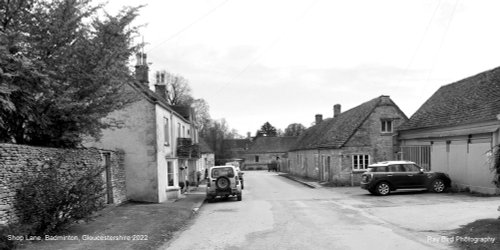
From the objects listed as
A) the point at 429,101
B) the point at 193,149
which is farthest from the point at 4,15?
the point at 429,101

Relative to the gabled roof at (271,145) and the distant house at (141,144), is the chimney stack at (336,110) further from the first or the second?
the gabled roof at (271,145)

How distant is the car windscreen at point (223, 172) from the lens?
73.5 feet

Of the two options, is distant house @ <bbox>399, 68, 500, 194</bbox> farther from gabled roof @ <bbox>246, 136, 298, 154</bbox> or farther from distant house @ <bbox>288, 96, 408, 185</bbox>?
gabled roof @ <bbox>246, 136, 298, 154</bbox>

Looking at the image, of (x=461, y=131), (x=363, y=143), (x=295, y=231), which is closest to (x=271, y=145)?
(x=363, y=143)

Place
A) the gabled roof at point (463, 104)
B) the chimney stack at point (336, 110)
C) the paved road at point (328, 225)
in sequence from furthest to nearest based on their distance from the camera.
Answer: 1. the chimney stack at point (336, 110)
2. the gabled roof at point (463, 104)
3. the paved road at point (328, 225)

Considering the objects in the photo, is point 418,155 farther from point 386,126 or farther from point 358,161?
point 386,126

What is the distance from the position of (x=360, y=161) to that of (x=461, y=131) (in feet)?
30.2

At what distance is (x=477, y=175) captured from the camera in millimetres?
20438

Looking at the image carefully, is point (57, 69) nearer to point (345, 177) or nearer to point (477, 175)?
point (477, 175)

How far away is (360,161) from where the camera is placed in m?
30.4

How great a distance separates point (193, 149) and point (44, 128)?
1642 cm

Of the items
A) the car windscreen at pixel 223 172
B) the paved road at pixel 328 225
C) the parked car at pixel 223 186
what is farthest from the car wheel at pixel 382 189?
the car windscreen at pixel 223 172

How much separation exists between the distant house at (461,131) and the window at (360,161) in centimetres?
248

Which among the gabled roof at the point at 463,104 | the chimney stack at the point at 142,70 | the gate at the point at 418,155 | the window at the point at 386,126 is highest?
the chimney stack at the point at 142,70
